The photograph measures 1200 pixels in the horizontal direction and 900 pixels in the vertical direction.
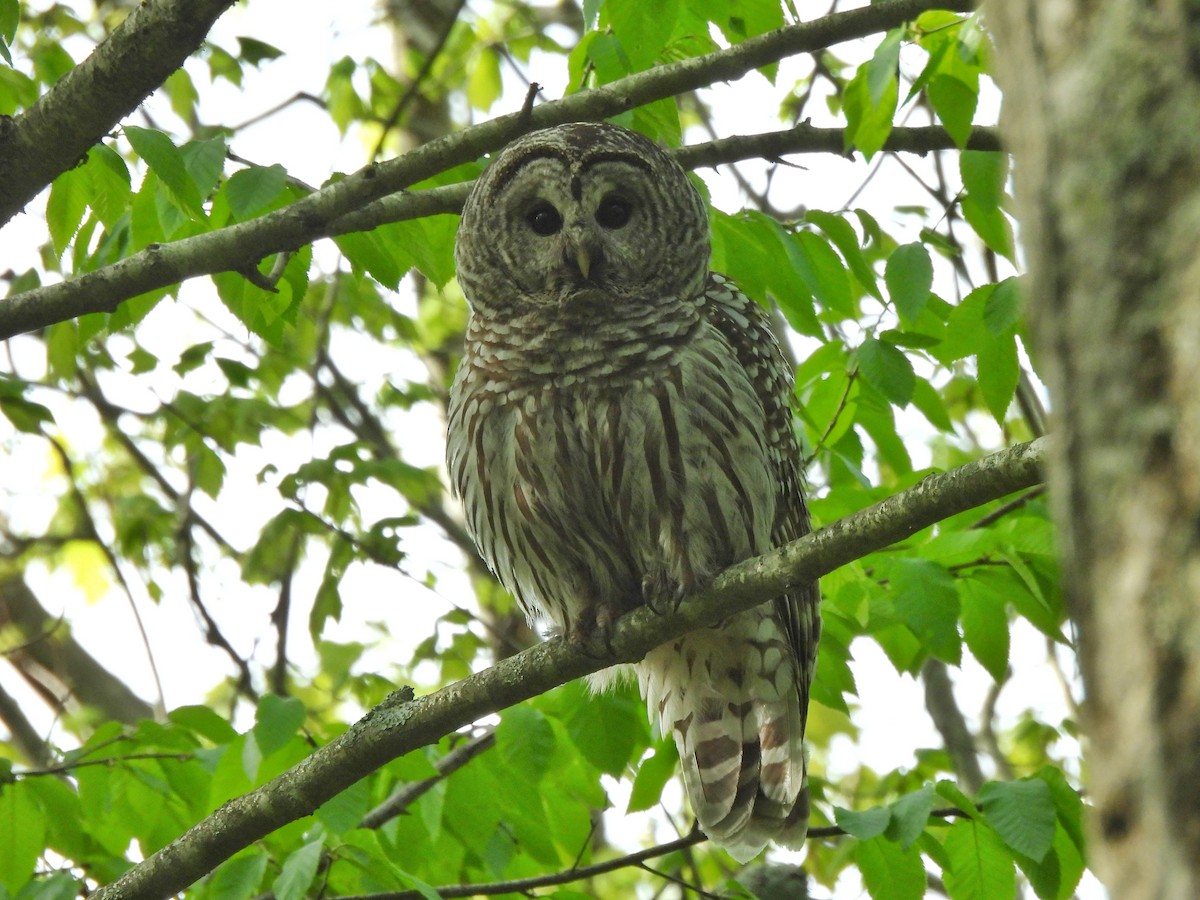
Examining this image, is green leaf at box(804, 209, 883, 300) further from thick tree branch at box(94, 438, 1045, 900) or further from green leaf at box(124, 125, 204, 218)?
green leaf at box(124, 125, 204, 218)

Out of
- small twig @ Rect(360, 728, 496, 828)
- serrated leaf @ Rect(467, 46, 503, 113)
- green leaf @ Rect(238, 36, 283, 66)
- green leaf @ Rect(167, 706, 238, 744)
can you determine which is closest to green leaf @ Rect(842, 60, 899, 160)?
small twig @ Rect(360, 728, 496, 828)

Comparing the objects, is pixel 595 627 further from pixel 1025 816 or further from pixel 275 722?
pixel 1025 816

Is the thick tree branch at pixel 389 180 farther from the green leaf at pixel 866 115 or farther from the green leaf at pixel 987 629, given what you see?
the green leaf at pixel 987 629

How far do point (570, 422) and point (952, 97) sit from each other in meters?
1.51

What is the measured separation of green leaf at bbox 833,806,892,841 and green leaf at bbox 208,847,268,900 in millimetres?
1565

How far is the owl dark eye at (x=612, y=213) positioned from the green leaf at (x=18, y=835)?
8.72ft

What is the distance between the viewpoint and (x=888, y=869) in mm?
3723

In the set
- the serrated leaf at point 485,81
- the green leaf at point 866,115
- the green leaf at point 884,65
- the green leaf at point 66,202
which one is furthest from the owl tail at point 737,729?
the serrated leaf at point 485,81

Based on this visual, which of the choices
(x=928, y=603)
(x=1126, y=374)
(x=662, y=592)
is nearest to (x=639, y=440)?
(x=662, y=592)

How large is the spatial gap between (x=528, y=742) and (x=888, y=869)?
3.50ft

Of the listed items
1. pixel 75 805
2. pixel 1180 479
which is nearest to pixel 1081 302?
pixel 1180 479

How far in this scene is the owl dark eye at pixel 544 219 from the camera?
482 centimetres

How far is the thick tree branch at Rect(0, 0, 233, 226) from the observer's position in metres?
3.08

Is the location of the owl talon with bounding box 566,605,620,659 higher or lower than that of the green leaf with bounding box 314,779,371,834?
higher
